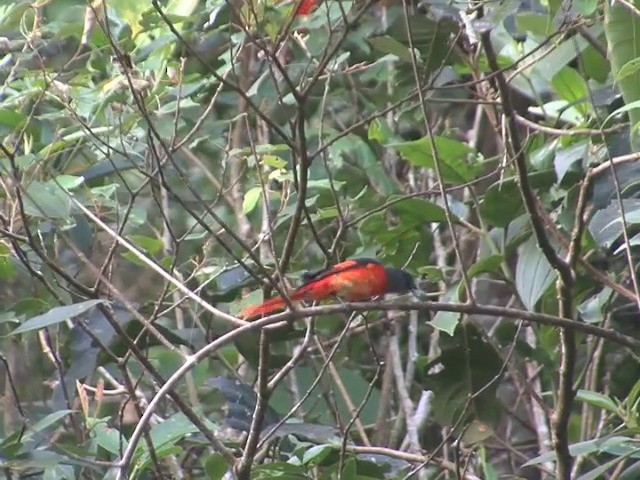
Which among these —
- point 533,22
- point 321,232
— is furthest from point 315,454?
point 321,232

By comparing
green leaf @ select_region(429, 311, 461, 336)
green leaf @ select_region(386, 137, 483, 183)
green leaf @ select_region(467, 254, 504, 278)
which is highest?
green leaf @ select_region(386, 137, 483, 183)

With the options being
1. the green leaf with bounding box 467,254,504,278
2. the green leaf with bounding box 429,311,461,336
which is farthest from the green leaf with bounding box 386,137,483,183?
the green leaf with bounding box 429,311,461,336

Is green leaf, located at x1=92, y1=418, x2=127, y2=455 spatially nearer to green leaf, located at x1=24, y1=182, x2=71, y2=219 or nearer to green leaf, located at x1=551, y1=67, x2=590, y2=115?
green leaf, located at x1=24, y1=182, x2=71, y2=219

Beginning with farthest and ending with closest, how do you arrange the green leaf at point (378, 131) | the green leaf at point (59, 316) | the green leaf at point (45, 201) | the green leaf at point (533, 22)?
the green leaf at point (378, 131), the green leaf at point (533, 22), the green leaf at point (45, 201), the green leaf at point (59, 316)

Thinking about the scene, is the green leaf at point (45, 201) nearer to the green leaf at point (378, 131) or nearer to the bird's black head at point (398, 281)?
the bird's black head at point (398, 281)

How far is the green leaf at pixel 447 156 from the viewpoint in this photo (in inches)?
81.0

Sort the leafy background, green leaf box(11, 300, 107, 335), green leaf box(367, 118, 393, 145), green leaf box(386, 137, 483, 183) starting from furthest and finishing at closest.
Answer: green leaf box(367, 118, 393, 145) → green leaf box(386, 137, 483, 183) → the leafy background → green leaf box(11, 300, 107, 335)

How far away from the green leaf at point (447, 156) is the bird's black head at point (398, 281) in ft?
0.74

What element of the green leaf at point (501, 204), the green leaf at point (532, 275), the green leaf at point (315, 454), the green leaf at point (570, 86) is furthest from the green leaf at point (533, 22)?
the green leaf at point (315, 454)

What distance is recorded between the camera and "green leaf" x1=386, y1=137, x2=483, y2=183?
2057 mm

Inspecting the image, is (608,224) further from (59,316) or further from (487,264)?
(59,316)

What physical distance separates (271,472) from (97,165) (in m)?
0.80

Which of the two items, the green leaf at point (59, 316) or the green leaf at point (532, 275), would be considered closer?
the green leaf at point (59, 316)

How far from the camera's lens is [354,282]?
2.23 metres
